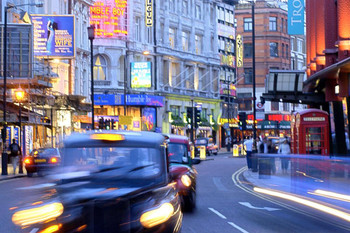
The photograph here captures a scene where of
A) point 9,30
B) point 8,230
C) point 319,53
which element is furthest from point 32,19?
point 8,230

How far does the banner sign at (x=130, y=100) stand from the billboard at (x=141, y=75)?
315cm

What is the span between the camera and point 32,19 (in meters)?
50.8

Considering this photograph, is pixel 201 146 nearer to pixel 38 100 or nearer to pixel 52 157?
pixel 38 100

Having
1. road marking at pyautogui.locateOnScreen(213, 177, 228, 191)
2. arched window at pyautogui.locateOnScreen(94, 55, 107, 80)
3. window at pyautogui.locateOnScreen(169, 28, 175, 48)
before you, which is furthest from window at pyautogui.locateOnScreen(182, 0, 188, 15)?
road marking at pyautogui.locateOnScreen(213, 177, 228, 191)

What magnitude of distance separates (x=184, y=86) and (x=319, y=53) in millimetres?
42494

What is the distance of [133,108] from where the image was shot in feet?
257

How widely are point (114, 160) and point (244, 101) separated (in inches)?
4198

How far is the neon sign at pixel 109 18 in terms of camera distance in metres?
73.9

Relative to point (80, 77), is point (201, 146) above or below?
below

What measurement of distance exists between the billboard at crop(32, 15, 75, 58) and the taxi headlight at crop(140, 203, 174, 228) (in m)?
40.9

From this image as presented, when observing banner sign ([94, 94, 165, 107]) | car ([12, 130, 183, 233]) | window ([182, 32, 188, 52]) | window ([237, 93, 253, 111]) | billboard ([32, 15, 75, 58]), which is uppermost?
window ([182, 32, 188, 52])

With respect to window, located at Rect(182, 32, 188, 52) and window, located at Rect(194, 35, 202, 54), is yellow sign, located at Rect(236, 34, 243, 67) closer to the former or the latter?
window, located at Rect(194, 35, 202, 54)

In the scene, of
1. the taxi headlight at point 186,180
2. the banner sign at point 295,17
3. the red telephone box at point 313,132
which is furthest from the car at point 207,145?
the taxi headlight at point 186,180

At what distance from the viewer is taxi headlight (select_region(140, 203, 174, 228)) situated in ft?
33.3
